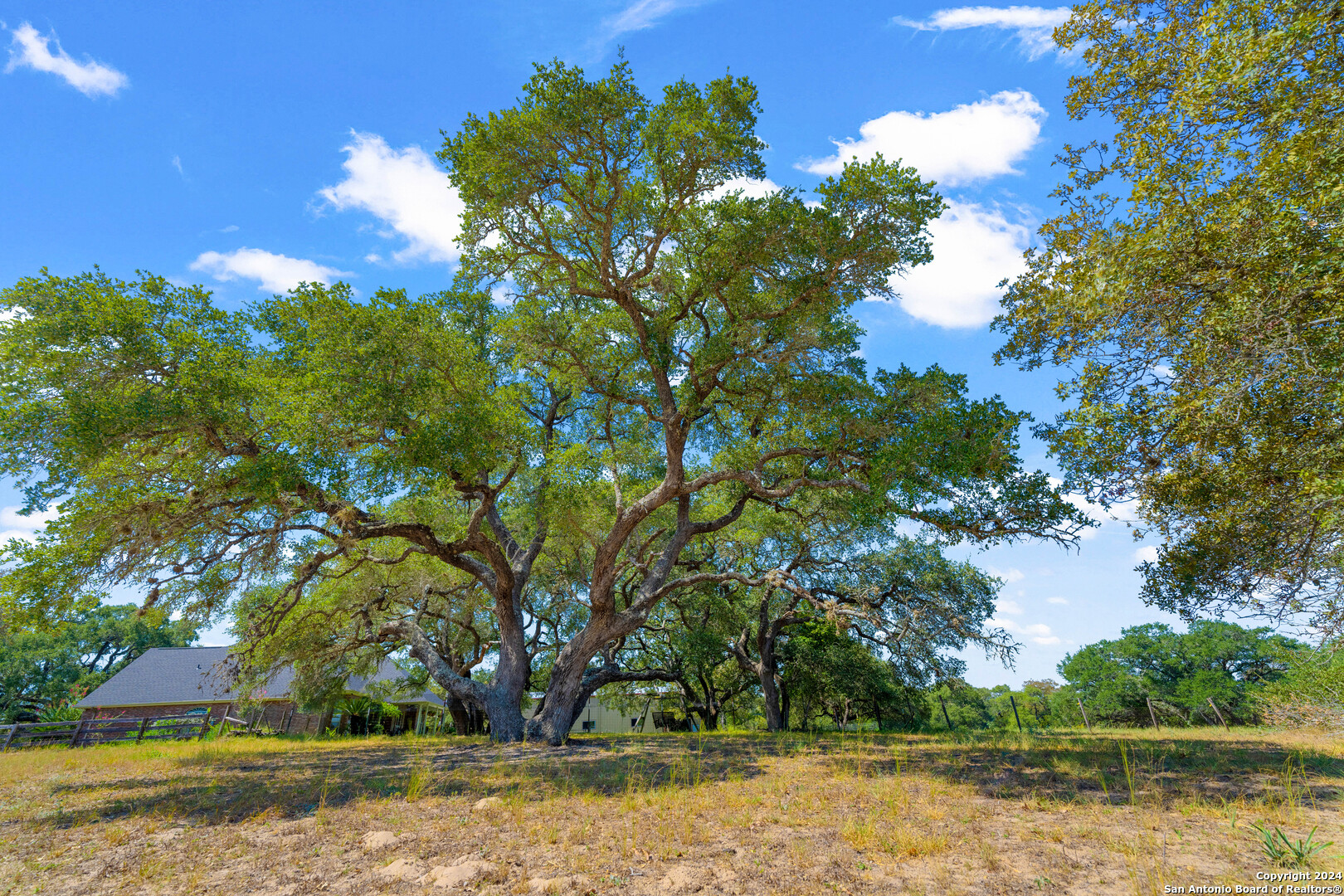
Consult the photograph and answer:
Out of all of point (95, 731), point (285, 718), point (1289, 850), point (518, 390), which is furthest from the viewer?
point (285, 718)

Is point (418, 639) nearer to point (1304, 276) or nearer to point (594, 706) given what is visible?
point (1304, 276)

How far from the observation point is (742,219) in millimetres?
11898

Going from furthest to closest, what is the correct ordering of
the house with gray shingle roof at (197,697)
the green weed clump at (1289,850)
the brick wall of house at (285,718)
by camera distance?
the house with gray shingle roof at (197,697)
the brick wall of house at (285,718)
the green weed clump at (1289,850)

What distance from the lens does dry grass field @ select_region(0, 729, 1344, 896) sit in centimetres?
462

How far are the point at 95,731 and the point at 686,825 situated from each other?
30.1m

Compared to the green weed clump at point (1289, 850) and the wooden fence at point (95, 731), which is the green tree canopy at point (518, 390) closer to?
the green weed clump at point (1289, 850)

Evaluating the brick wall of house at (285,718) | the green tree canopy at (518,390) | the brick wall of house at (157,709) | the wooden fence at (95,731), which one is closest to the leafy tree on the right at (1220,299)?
the green tree canopy at (518,390)

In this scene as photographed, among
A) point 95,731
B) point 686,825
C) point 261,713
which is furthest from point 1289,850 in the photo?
point 261,713

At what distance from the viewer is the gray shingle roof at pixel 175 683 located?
101 ft

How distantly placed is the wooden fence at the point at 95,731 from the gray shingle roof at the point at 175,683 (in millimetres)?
4290

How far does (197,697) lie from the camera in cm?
3080

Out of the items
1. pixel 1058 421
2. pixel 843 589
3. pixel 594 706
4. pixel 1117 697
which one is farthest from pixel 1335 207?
pixel 594 706

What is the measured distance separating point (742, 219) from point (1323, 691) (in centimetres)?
2106

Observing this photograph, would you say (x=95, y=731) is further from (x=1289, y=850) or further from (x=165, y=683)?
(x=1289, y=850)
